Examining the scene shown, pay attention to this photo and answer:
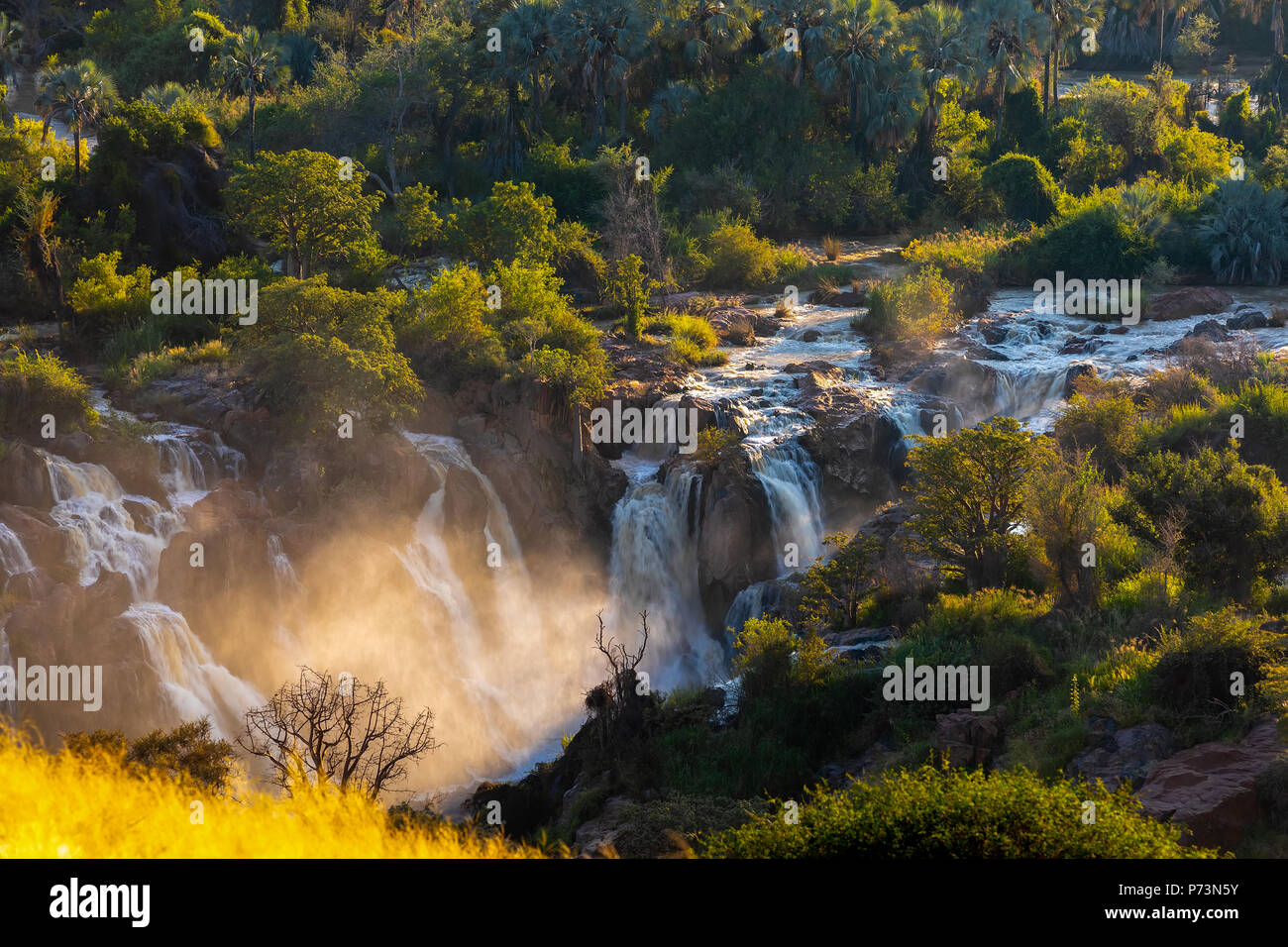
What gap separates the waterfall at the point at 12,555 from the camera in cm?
2330

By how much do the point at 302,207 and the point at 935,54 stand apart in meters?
32.6

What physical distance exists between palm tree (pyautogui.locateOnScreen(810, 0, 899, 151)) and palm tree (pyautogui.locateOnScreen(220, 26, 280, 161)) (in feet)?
77.3

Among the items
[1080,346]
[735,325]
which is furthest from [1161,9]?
[735,325]

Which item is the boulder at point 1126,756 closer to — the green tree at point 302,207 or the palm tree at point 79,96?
the green tree at point 302,207

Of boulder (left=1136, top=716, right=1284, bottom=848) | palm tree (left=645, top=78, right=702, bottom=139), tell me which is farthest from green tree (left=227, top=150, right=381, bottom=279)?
boulder (left=1136, top=716, right=1284, bottom=848)

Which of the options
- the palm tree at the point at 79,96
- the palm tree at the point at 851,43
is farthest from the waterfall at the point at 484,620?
the palm tree at the point at 851,43

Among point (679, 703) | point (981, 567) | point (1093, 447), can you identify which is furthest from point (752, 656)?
point (1093, 447)

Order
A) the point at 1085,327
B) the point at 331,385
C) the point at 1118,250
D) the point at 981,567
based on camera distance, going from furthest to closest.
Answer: the point at 1118,250, the point at 1085,327, the point at 331,385, the point at 981,567

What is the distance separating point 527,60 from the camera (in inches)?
2136

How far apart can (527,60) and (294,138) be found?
10.2m

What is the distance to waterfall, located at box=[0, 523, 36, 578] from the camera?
76.4 feet

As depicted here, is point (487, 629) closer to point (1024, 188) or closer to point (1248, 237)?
point (1248, 237)

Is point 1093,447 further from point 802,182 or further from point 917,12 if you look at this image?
point 917,12

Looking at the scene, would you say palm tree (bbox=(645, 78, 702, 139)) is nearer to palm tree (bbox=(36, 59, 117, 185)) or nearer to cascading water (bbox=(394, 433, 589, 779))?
palm tree (bbox=(36, 59, 117, 185))
